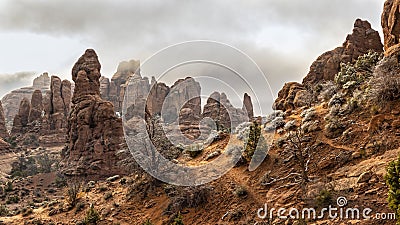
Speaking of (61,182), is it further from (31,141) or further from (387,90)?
(387,90)

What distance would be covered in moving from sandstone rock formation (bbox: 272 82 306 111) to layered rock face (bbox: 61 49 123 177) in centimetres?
1893

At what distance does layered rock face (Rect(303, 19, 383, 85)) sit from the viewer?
112 feet

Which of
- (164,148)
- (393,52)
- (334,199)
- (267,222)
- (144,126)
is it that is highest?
(393,52)

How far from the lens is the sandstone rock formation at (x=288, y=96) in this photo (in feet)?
105

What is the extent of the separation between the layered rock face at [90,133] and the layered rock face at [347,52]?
22.9 m

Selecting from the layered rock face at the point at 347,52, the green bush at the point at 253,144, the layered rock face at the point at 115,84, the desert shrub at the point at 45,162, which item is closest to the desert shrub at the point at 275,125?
the green bush at the point at 253,144

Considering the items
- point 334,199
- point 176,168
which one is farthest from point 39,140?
point 334,199

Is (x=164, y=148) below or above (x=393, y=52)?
below

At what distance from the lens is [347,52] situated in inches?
1363

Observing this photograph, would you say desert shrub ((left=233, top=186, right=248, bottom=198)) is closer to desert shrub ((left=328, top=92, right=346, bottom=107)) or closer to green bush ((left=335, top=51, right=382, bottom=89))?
desert shrub ((left=328, top=92, right=346, bottom=107))

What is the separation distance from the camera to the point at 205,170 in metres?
21.2

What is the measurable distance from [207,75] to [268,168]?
19.6ft

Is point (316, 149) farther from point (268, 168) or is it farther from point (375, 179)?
point (375, 179)

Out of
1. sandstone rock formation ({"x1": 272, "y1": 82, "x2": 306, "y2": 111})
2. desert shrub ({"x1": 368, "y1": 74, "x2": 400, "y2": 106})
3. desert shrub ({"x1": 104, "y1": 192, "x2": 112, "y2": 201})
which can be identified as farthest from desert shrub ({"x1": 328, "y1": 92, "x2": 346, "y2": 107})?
desert shrub ({"x1": 104, "y1": 192, "x2": 112, "y2": 201})
